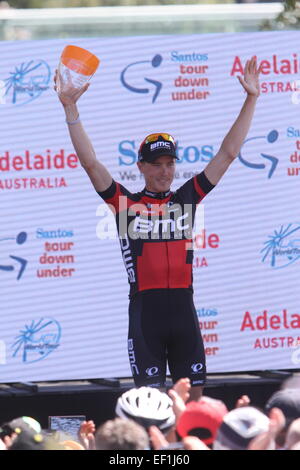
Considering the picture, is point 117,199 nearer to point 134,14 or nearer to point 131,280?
point 131,280

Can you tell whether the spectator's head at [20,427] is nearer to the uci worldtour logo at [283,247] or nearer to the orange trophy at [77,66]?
the orange trophy at [77,66]

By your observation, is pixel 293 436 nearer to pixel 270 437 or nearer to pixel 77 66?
pixel 270 437

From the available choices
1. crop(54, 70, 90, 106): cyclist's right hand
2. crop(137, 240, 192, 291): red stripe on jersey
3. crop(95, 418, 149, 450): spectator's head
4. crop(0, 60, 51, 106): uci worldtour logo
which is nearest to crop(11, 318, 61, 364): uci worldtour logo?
crop(0, 60, 51, 106): uci worldtour logo

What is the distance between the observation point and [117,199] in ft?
17.9

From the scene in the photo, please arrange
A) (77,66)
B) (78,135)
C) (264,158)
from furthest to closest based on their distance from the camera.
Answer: (264,158) < (77,66) < (78,135)

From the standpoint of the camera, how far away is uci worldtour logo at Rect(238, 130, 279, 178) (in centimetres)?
741

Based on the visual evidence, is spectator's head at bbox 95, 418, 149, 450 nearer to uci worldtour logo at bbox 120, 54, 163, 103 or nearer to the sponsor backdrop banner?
the sponsor backdrop banner

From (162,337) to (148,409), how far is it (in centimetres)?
144

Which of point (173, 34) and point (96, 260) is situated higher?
point (173, 34)

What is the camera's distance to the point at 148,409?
4.07 m

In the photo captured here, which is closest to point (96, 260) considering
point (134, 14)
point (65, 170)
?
point (65, 170)

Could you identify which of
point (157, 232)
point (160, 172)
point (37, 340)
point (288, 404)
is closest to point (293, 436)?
point (288, 404)
